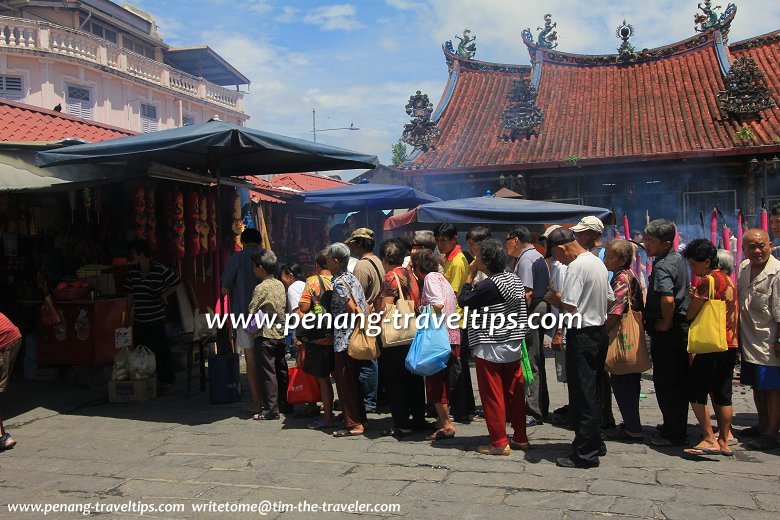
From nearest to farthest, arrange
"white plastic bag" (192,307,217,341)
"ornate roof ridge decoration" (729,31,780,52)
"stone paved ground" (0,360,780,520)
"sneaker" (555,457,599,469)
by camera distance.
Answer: "stone paved ground" (0,360,780,520)
"sneaker" (555,457,599,469)
"white plastic bag" (192,307,217,341)
"ornate roof ridge decoration" (729,31,780,52)

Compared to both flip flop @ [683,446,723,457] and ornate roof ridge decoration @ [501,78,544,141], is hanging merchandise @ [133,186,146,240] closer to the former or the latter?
flip flop @ [683,446,723,457]

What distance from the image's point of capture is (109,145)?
6.30 meters

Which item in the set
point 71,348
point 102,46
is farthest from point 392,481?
point 102,46

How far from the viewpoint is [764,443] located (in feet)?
16.4

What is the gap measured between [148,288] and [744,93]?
12.2 m

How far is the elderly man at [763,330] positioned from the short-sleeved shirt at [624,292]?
0.83 m

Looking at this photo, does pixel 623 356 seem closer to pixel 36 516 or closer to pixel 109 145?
pixel 36 516

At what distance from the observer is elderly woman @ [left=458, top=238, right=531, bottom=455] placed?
16.2ft

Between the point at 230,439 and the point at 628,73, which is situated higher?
the point at 628,73

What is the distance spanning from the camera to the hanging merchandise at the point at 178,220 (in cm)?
838

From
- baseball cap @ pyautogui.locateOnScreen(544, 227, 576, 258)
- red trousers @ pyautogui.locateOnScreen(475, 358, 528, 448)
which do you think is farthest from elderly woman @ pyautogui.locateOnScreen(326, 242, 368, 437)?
baseball cap @ pyautogui.locateOnScreen(544, 227, 576, 258)

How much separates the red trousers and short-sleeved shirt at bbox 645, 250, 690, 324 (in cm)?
117

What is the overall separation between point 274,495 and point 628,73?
14981mm

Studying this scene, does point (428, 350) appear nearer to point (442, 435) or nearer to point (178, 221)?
point (442, 435)
